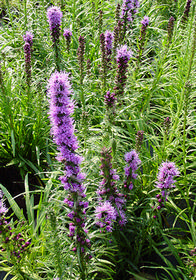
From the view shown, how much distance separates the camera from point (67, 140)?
1.81 metres

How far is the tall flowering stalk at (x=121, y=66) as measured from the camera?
2812mm

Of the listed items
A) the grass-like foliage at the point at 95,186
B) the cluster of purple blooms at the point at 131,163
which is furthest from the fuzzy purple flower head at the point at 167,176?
the cluster of purple blooms at the point at 131,163

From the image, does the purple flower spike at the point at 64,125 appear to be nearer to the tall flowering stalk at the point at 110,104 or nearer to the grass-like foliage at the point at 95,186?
the grass-like foliage at the point at 95,186

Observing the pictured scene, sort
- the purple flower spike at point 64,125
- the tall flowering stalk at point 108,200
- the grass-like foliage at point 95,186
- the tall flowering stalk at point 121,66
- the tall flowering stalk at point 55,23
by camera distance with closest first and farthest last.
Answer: the purple flower spike at point 64,125 → the grass-like foliage at point 95,186 → the tall flowering stalk at point 108,200 → the tall flowering stalk at point 121,66 → the tall flowering stalk at point 55,23

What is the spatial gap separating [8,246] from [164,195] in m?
1.32

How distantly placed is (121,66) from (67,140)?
1.42 m

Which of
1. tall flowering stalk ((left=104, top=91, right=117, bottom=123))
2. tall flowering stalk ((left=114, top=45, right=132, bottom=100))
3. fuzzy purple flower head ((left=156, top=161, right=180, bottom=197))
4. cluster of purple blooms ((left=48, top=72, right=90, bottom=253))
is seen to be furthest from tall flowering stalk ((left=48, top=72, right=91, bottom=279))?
tall flowering stalk ((left=114, top=45, right=132, bottom=100))

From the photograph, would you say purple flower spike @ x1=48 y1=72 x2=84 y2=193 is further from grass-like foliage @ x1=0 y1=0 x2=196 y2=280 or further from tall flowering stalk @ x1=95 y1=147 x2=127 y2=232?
tall flowering stalk @ x1=95 y1=147 x2=127 y2=232

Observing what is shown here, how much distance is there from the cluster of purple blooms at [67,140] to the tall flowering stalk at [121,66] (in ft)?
3.76

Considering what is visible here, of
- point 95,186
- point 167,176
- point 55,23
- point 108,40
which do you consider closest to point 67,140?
point 167,176

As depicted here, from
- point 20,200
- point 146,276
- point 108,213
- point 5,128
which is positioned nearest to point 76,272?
point 108,213

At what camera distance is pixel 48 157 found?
356 cm

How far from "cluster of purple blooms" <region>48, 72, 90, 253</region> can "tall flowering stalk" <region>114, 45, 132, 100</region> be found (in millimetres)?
1145

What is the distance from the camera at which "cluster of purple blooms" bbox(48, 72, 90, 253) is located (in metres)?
1.79
